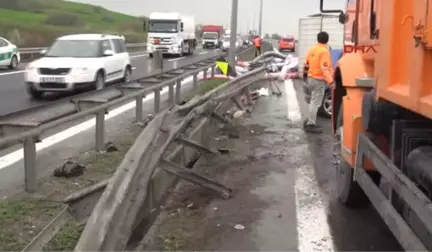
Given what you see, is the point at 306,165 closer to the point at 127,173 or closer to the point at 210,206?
the point at 210,206

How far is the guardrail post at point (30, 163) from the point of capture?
6133 millimetres

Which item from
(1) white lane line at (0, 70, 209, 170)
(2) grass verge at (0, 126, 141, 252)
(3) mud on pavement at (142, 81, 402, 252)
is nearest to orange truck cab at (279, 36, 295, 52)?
(1) white lane line at (0, 70, 209, 170)

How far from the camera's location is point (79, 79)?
17.3m

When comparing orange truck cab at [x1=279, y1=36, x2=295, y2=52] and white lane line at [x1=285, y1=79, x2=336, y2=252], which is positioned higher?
orange truck cab at [x1=279, y1=36, x2=295, y2=52]

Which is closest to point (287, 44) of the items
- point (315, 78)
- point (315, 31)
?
point (315, 31)

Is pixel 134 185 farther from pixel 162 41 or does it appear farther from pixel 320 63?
pixel 162 41

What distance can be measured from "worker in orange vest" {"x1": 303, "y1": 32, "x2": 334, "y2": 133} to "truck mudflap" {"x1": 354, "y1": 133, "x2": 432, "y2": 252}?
6211 millimetres

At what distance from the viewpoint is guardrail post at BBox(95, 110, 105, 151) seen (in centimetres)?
834

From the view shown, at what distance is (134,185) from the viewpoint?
4480 mm

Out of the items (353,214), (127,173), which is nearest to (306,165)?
(353,214)

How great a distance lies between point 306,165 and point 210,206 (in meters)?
2.55

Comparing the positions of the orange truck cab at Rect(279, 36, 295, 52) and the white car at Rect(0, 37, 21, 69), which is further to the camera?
the orange truck cab at Rect(279, 36, 295, 52)

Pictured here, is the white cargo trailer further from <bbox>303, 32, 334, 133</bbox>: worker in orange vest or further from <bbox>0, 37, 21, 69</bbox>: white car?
<bbox>0, 37, 21, 69</bbox>: white car

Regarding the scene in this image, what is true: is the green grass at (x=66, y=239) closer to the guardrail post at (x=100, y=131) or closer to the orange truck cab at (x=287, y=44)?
the guardrail post at (x=100, y=131)
